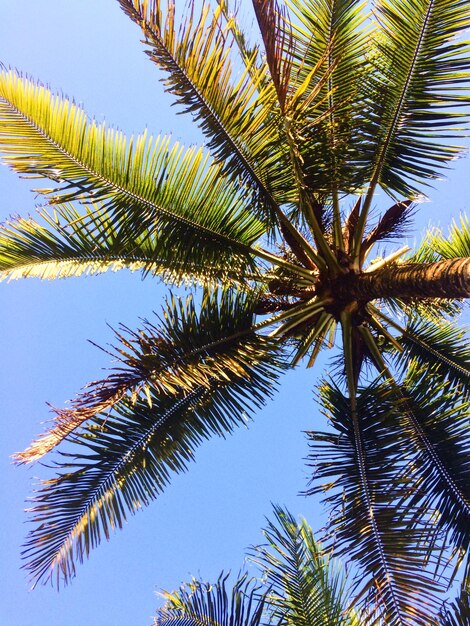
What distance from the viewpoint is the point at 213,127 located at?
461 centimetres

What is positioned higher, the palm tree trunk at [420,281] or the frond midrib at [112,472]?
the palm tree trunk at [420,281]

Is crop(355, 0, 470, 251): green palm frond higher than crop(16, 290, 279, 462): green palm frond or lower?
higher

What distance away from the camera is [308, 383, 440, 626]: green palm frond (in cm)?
409

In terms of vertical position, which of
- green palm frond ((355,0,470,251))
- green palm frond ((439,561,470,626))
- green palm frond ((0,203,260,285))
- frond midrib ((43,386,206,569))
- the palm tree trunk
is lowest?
green palm frond ((439,561,470,626))

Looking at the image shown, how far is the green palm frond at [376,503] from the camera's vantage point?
4.09 metres

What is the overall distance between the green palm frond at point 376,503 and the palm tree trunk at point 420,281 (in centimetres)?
89

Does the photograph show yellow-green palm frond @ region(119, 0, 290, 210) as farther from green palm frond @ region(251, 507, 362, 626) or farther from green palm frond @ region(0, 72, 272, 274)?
green palm frond @ region(251, 507, 362, 626)

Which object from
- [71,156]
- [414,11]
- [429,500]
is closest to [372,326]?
[429,500]

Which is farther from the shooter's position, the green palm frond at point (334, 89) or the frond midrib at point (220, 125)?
the green palm frond at point (334, 89)

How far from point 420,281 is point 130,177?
8.32ft

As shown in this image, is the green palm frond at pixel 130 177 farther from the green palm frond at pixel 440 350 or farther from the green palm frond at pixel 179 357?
the green palm frond at pixel 440 350

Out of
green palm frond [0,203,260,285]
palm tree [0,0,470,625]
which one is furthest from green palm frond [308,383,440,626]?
green palm frond [0,203,260,285]

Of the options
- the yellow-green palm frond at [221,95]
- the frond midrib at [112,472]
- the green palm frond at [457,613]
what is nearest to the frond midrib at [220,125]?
the yellow-green palm frond at [221,95]

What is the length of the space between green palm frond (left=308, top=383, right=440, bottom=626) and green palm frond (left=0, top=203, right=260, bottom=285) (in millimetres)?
1772
